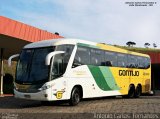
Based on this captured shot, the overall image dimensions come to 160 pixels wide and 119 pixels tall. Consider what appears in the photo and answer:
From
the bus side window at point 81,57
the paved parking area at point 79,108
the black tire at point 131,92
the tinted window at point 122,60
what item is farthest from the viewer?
the black tire at point 131,92

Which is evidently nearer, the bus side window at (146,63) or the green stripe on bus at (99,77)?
the green stripe on bus at (99,77)

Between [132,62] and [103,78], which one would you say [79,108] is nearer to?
[103,78]

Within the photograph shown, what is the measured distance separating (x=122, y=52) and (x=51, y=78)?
8472mm

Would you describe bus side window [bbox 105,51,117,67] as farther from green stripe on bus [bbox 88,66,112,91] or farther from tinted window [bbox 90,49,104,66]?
green stripe on bus [bbox 88,66,112,91]

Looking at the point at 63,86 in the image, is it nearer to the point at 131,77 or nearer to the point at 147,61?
the point at 131,77

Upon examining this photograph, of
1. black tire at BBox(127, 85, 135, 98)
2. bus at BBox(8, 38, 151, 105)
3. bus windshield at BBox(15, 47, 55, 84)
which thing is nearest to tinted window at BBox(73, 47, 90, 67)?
bus at BBox(8, 38, 151, 105)

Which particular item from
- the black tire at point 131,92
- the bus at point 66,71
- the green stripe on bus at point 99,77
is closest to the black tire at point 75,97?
the bus at point 66,71

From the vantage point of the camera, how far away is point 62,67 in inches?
644

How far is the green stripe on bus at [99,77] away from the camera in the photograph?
62.6ft

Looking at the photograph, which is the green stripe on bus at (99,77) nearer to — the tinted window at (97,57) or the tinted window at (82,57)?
the tinted window at (97,57)

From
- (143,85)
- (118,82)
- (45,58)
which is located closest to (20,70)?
(45,58)

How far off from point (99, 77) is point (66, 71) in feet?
11.8

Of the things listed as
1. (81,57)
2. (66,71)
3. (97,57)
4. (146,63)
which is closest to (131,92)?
(146,63)

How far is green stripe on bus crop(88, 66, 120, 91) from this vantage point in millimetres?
19294
